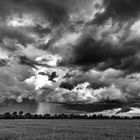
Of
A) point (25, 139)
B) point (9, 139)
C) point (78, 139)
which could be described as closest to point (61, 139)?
point (78, 139)

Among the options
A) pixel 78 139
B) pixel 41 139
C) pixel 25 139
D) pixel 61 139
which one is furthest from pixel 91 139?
pixel 25 139

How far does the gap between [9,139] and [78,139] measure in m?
9.54

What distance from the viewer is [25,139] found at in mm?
30797

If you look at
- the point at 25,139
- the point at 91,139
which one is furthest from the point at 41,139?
the point at 91,139

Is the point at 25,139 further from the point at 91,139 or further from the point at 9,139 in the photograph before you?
the point at 91,139

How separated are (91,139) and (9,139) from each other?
11.3 meters

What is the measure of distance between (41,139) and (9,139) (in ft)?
14.2

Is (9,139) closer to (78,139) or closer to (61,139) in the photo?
(61,139)

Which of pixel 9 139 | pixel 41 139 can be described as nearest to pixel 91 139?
pixel 41 139

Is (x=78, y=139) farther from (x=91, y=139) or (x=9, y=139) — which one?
(x=9, y=139)

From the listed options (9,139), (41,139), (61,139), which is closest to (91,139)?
(61,139)

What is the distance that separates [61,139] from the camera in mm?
31188

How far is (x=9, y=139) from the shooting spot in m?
30.1

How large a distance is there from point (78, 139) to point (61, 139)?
2.43 metres
